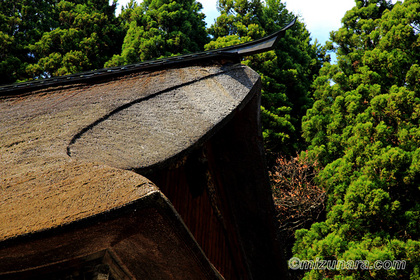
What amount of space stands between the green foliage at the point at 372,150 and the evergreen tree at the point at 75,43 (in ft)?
27.7

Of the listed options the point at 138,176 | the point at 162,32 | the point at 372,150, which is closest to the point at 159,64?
the point at 138,176

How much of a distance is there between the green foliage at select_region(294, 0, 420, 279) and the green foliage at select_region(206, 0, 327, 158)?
1201 mm

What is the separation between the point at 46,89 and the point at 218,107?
1.16 meters

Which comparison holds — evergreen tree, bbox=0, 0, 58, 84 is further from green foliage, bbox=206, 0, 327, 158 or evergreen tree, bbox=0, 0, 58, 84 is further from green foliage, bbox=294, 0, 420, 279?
green foliage, bbox=294, 0, 420, 279

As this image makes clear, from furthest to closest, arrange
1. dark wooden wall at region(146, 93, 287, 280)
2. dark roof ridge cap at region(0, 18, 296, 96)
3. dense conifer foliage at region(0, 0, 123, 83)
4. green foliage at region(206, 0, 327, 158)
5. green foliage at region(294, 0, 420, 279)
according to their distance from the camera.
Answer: dense conifer foliage at region(0, 0, 123, 83) < green foliage at region(206, 0, 327, 158) < green foliage at region(294, 0, 420, 279) < dark wooden wall at region(146, 93, 287, 280) < dark roof ridge cap at region(0, 18, 296, 96)

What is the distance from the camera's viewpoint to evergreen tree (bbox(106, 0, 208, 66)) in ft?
43.0

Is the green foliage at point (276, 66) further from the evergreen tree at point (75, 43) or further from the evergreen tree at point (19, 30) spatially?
the evergreen tree at point (19, 30)

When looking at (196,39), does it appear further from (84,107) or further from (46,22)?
(84,107)

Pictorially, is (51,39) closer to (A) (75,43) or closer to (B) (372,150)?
(A) (75,43)

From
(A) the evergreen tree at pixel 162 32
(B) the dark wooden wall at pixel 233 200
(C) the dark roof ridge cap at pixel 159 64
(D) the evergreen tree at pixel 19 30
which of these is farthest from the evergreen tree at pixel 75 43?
(B) the dark wooden wall at pixel 233 200

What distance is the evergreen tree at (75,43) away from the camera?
43.6 ft

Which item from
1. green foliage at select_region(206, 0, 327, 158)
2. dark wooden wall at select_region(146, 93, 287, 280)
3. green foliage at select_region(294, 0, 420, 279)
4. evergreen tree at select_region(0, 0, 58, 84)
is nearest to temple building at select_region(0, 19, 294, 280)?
dark wooden wall at select_region(146, 93, 287, 280)

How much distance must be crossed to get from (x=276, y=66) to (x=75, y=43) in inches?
301

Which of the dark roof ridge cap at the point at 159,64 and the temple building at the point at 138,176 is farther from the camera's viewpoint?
the dark roof ridge cap at the point at 159,64
